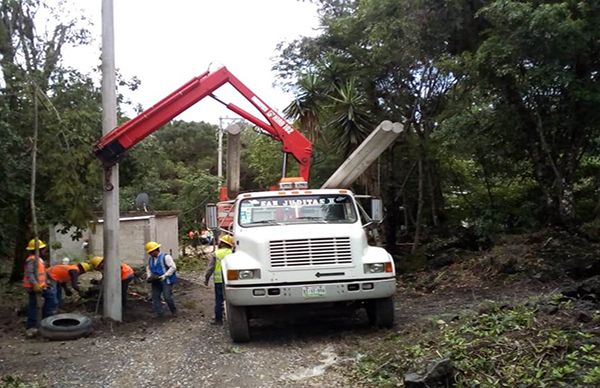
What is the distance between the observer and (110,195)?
449 inches

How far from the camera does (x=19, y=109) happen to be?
11016 millimetres

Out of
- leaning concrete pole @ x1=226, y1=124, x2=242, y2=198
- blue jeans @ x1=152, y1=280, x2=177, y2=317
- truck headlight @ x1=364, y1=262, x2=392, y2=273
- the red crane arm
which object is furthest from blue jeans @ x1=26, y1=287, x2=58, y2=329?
truck headlight @ x1=364, y1=262, x2=392, y2=273

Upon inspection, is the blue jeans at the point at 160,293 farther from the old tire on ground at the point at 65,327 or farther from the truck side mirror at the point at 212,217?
the truck side mirror at the point at 212,217

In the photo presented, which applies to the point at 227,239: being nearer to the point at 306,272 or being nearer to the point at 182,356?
the point at 306,272

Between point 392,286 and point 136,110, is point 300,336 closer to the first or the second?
point 392,286

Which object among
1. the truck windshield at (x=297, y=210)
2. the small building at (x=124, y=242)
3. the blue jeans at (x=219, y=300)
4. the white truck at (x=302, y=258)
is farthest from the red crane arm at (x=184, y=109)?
the small building at (x=124, y=242)

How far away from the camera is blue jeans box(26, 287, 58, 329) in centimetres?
1047

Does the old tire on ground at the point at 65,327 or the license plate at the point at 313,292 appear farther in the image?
the old tire on ground at the point at 65,327

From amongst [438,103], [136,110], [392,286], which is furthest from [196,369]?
[438,103]

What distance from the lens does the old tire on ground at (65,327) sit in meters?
9.77

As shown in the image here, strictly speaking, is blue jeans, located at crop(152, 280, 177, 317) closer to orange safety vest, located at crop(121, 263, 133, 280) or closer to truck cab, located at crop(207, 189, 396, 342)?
orange safety vest, located at crop(121, 263, 133, 280)

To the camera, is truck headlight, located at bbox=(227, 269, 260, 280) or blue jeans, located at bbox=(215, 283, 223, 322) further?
blue jeans, located at bbox=(215, 283, 223, 322)

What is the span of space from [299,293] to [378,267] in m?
1.16

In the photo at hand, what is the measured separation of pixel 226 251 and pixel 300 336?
7.13 feet
